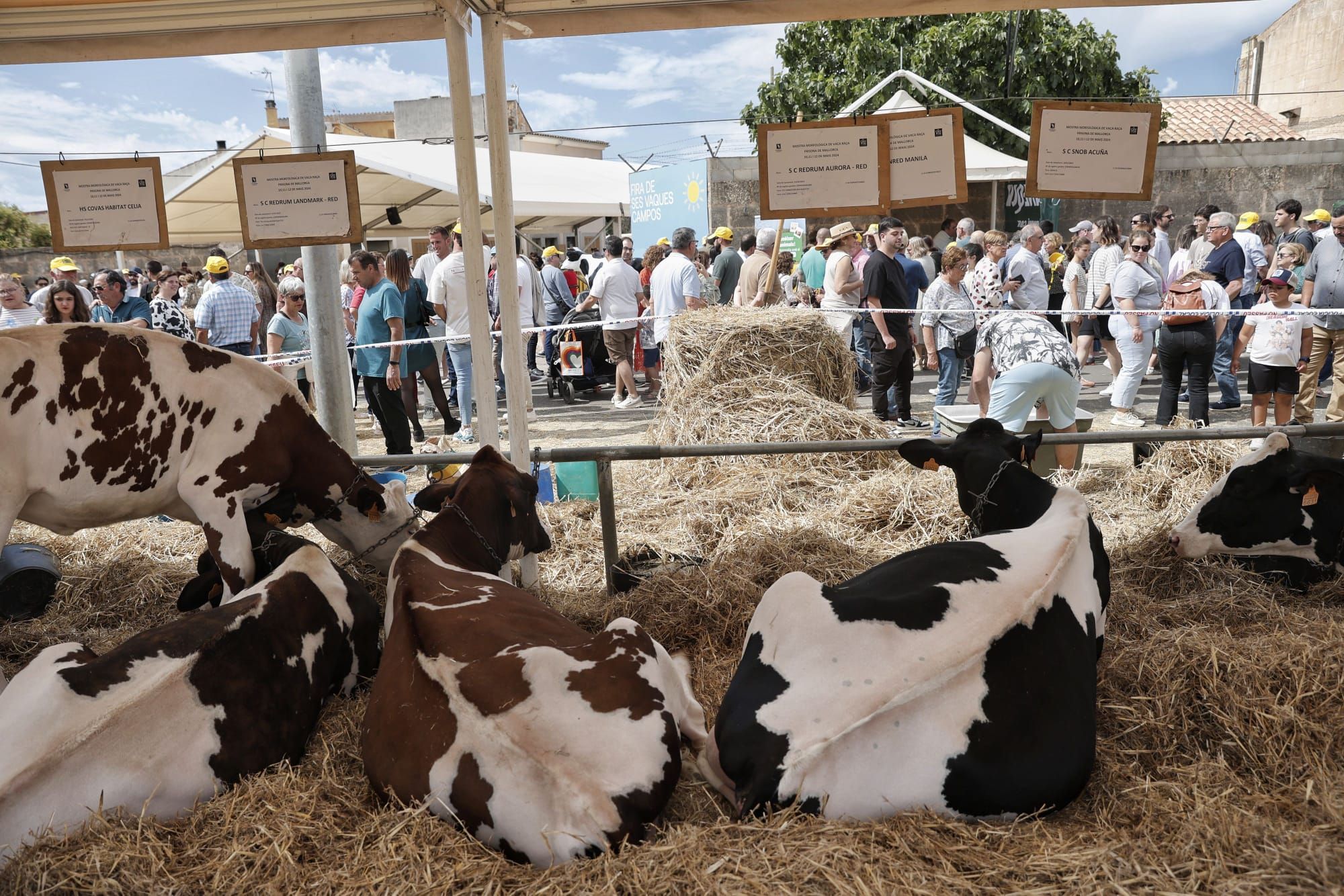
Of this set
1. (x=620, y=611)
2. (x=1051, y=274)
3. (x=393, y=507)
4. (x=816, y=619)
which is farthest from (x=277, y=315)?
(x=1051, y=274)

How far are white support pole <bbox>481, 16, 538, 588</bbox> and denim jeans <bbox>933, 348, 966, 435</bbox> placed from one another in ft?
18.3

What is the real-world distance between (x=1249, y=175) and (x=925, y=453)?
15.1 m

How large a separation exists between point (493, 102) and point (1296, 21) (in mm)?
33157

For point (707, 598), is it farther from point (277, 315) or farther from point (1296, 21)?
point (1296, 21)

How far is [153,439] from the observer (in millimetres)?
3588

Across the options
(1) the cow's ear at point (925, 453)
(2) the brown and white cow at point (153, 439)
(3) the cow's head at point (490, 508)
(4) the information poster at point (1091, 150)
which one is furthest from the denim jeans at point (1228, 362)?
(2) the brown and white cow at point (153, 439)

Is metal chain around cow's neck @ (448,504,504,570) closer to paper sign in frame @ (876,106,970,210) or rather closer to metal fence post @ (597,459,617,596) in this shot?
metal fence post @ (597,459,617,596)

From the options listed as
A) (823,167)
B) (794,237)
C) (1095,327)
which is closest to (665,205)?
(794,237)

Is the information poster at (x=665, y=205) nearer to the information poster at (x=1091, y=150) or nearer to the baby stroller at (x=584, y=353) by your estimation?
the baby stroller at (x=584, y=353)

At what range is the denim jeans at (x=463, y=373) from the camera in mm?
8805

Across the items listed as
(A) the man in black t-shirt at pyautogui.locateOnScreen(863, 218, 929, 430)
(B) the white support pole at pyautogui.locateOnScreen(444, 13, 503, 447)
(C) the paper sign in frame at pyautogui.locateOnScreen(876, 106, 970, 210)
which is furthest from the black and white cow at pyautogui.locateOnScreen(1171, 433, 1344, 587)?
(A) the man in black t-shirt at pyautogui.locateOnScreen(863, 218, 929, 430)

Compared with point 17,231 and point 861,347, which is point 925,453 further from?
point 17,231

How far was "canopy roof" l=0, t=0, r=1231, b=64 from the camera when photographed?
3.78m

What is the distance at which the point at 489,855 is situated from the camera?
A: 227 cm
